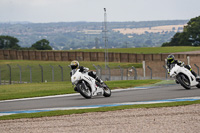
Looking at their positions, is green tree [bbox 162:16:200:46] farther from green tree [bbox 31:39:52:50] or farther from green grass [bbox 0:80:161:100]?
green grass [bbox 0:80:161:100]

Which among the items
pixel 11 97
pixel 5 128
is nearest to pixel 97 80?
pixel 11 97

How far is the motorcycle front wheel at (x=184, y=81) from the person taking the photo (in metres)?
19.3

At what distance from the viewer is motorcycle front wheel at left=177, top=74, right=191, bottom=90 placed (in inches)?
758

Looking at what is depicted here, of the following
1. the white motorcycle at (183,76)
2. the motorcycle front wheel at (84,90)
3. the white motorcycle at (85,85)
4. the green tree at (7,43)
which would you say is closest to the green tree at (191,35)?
the green tree at (7,43)

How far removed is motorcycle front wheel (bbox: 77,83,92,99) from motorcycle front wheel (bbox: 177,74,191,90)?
3943 millimetres

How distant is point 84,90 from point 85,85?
0.31m

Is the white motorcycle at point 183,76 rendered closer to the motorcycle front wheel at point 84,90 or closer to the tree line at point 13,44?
the motorcycle front wheel at point 84,90

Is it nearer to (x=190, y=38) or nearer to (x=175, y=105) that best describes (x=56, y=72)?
(x=175, y=105)

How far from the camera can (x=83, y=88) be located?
17281 millimetres

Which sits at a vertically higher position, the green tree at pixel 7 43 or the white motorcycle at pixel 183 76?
the white motorcycle at pixel 183 76

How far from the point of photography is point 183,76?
63.3 feet

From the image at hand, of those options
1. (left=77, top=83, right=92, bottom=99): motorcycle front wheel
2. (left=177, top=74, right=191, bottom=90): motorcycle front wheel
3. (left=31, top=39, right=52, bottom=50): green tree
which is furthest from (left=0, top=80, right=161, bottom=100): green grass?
(left=31, top=39, right=52, bottom=50): green tree

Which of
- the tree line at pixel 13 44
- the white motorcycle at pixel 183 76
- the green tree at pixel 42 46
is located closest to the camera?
the white motorcycle at pixel 183 76

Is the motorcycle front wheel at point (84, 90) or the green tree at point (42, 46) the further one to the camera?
the green tree at point (42, 46)
